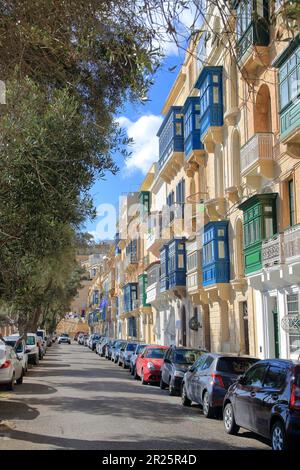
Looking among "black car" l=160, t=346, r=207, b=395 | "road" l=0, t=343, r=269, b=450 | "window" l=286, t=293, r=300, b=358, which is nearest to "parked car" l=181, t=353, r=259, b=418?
"road" l=0, t=343, r=269, b=450

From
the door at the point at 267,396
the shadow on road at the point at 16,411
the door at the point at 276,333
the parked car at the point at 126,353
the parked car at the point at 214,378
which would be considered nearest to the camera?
the door at the point at 267,396

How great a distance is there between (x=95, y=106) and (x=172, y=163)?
1066 inches

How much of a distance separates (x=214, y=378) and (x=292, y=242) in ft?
22.1

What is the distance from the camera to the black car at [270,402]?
335 inches

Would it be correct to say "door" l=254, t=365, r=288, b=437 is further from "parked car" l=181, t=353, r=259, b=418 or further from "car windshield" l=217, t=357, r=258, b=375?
"car windshield" l=217, t=357, r=258, b=375

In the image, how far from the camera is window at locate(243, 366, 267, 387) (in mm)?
10133

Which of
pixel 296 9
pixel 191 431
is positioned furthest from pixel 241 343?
pixel 296 9

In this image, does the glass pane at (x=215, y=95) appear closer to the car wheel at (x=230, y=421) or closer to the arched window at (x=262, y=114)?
the arched window at (x=262, y=114)

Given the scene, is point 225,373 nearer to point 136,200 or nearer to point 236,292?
point 236,292

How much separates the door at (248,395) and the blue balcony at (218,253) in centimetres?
1565

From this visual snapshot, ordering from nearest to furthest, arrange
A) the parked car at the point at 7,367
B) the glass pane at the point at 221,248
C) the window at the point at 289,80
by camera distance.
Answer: the window at the point at 289,80 → the parked car at the point at 7,367 → the glass pane at the point at 221,248

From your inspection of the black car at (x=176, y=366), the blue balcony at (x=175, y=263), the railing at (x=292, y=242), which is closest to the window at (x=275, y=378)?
the black car at (x=176, y=366)

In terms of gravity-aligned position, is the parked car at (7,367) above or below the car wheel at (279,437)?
above

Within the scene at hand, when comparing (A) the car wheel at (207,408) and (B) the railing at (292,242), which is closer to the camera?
(A) the car wheel at (207,408)
